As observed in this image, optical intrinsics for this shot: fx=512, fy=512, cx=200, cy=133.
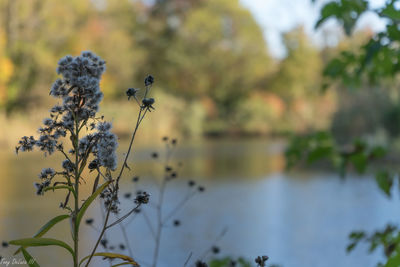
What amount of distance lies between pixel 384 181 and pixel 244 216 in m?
4.75

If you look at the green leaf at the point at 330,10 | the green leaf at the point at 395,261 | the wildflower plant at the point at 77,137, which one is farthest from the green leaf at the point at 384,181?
the wildflower plant at the point at 77,137

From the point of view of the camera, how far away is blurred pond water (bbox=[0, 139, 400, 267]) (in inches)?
183

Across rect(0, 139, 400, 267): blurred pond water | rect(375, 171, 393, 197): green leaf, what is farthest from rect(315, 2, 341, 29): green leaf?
rect(0, 139, 400, 267): blurred pond water

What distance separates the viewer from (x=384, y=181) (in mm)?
1799

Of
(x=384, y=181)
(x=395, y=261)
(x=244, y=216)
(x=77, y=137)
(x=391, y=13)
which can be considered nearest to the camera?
(x=395, y=261)

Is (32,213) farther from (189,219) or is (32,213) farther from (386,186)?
(386,186)

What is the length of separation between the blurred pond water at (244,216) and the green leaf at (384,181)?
3.62 feet

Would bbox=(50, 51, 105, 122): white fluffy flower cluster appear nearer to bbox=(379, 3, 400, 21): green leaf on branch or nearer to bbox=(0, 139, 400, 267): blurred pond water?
bbox=(379, 3, 400, 21): green leaf on branch

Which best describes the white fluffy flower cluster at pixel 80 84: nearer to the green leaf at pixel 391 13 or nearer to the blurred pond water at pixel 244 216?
the green leaf at pixel 391 13

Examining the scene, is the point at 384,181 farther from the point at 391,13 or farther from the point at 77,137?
the point at 77,137

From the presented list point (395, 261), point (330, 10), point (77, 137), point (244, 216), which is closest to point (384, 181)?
point (330, 10)

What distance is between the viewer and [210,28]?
101ft

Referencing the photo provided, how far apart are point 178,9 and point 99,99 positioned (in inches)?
1305

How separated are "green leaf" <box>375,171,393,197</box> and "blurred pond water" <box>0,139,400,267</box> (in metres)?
1.10
